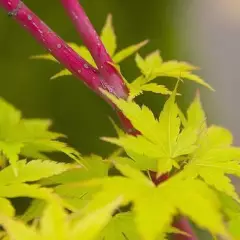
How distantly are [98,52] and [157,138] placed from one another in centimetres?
8

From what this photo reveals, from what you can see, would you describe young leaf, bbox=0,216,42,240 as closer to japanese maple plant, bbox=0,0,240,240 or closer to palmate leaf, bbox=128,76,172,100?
japanese maple plant, bbox=0,0,240,240

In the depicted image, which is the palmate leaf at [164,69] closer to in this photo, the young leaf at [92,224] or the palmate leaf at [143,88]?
the palmate leaf at [143,88]

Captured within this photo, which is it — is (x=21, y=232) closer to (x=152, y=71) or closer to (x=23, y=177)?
(x=23, y=177)

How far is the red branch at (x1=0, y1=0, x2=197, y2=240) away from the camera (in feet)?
1.44

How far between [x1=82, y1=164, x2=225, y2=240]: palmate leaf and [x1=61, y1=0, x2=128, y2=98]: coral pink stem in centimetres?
10

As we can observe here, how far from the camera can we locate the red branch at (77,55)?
1.44 feet

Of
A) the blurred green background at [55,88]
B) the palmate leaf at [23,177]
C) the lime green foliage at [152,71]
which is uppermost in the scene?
the blurred green background at [55,88]

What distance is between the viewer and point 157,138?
431 millimetres

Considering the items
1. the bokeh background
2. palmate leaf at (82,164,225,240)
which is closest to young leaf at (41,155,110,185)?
palmate leaf at (82,164,225,240)

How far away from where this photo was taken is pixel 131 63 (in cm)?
130

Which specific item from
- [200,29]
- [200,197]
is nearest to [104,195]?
[200,197]

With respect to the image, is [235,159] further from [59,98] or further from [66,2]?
[59,98]

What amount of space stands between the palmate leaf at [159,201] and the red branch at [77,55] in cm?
7

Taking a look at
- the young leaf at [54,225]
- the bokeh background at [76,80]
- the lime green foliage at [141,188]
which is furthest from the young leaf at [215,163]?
the bokeh background at [76,80]
